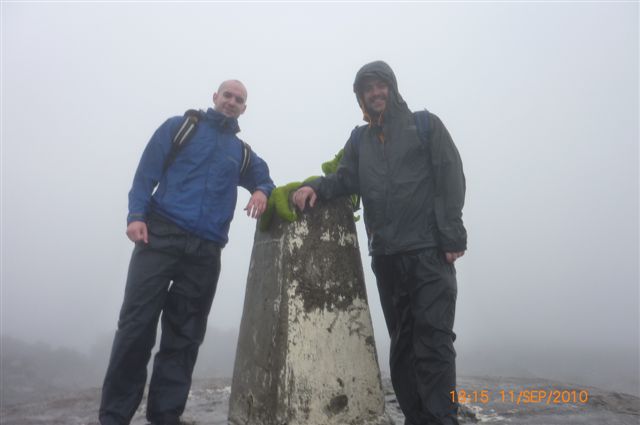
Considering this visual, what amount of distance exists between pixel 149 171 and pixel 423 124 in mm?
2123

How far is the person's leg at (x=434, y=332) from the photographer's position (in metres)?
2.60

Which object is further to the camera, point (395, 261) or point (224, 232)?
point (224, 232)

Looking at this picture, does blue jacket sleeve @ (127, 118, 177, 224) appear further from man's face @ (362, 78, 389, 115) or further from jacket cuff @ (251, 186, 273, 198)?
man's face @ (362, 78, 389, 115)

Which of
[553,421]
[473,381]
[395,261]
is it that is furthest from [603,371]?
[395,261]

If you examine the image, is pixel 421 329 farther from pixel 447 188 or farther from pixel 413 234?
pixel 447 188

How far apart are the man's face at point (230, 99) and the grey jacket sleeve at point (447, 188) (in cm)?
171

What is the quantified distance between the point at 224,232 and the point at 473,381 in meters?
4.34

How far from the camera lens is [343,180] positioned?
11.4 ft

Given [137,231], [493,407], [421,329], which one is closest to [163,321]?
[137,231]

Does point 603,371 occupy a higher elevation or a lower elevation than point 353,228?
lower

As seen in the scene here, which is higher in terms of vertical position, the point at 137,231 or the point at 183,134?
the point at 183,134

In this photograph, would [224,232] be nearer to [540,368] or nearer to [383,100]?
[383,100]

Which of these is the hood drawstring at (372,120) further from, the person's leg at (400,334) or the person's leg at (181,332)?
the person's leg at (181,332)

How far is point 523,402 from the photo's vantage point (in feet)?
14.1
